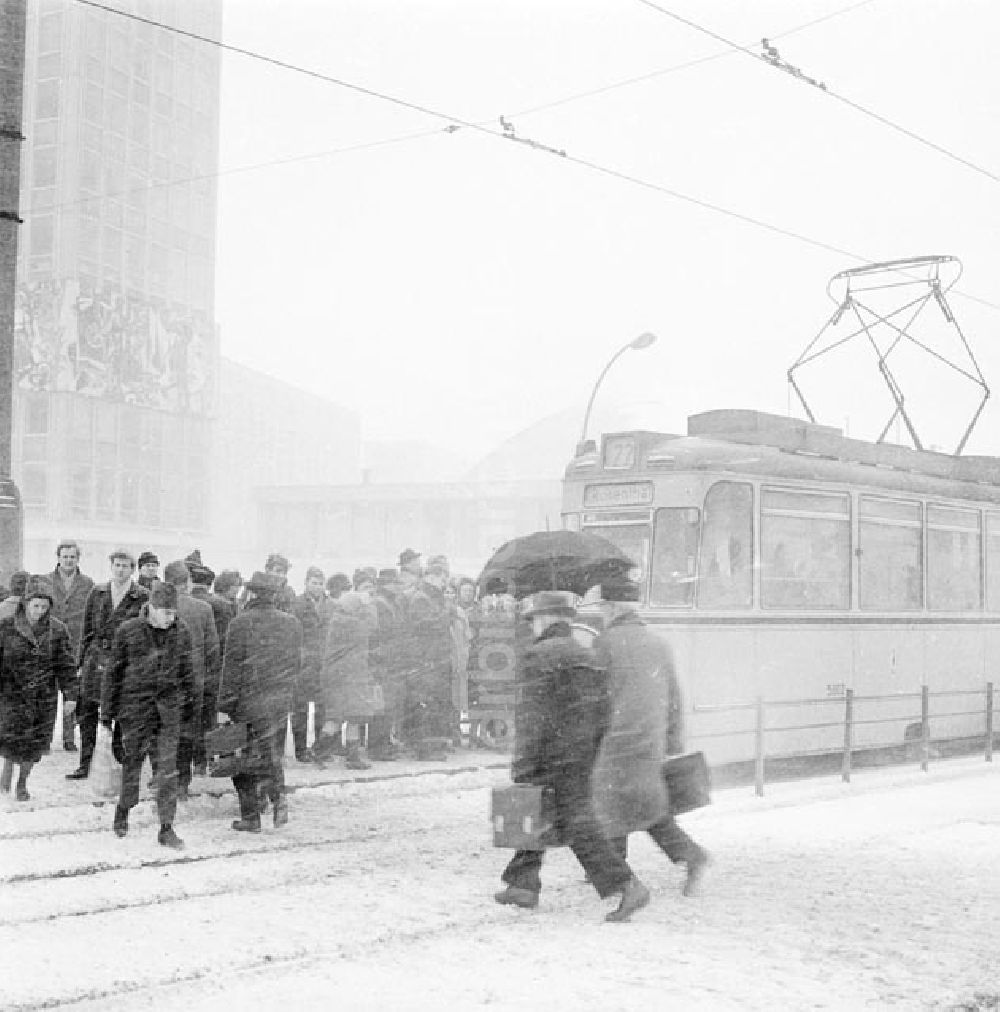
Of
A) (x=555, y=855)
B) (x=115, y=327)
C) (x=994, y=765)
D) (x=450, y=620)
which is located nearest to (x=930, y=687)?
(x=994, y=765)

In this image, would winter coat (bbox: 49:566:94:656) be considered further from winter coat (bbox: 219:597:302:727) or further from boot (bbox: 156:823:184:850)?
boot (bbox: 156:823:184:850)

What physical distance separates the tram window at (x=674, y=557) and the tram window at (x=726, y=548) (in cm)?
9

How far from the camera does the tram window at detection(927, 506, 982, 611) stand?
53.4ft

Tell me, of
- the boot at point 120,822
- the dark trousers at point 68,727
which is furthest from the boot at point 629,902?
the dark trousers at point 68,727

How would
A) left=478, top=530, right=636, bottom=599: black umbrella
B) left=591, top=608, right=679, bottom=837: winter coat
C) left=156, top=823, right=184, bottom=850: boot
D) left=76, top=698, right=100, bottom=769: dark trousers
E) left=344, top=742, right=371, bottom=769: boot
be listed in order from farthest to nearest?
1. left=344, top=742, right=371, bottom=769: boot
2. left=478, top=530, right=636, bottom=599: black umbrella
3. left=76, top=698, right=100, bottom=769: dark trousers
4. left=156, top=823, right=184, bottom=850: boot
5. left=591, top=608, right=679, bottom=837: winter coat

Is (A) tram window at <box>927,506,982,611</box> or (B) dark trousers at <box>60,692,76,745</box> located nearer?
(B) dark trousers at <box>60,692,76,745</box>

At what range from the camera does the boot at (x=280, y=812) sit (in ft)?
33.4

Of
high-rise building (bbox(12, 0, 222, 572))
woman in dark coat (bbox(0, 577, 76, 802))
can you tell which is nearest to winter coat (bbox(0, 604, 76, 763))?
woman in dark coat (bbox(0, 577, 76, 802))

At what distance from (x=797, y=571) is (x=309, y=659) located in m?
4.76

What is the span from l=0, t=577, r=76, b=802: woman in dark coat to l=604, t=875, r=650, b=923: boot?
5.18m

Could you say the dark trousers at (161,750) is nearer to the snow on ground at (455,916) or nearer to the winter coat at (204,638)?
the snow on ground at (455,916)

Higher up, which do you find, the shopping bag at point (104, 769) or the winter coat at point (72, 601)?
the winter coat at point (72, 601)

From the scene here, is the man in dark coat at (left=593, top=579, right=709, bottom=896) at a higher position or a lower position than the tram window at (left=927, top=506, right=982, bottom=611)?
lower

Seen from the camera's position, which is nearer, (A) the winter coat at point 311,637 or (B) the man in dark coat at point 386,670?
(A) the winter coat at point 311,637
